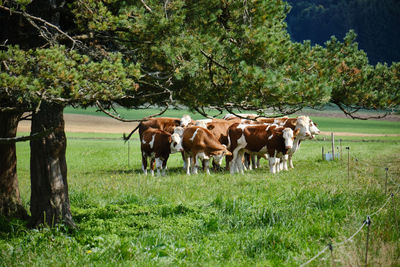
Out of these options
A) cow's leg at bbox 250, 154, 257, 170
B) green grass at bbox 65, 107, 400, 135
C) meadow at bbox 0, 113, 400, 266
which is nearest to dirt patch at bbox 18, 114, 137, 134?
green grass at bbox 65, 107, 400, 135

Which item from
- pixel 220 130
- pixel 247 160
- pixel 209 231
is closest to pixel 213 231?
pixel 209 231

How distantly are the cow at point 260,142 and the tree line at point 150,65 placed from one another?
9.19 meters

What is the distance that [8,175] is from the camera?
9.02 m

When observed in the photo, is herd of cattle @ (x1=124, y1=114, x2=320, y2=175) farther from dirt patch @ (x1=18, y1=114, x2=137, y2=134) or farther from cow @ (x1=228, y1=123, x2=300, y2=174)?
dirt patch @ (x1=18, y1=114, x2=137, y2=134)

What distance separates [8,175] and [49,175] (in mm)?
1513

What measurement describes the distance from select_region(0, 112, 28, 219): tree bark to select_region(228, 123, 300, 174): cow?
403 inches

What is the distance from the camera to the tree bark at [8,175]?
29.0 ft

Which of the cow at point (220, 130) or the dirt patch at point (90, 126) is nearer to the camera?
the cow at point (220, 130)

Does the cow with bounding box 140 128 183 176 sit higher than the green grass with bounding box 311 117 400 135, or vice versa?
the cow with bounding box 140 128 183 176

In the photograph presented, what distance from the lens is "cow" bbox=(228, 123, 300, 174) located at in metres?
18.2

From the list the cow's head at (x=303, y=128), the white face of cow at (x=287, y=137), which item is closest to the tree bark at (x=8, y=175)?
the white face of cow at (x=287, y=137)

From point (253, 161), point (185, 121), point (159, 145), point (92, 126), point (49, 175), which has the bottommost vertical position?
point (253, 161)

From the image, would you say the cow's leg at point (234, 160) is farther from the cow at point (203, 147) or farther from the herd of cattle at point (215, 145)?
the cow at point (203, 147)

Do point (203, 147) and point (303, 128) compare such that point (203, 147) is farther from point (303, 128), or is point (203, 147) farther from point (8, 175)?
point (8, 175)
